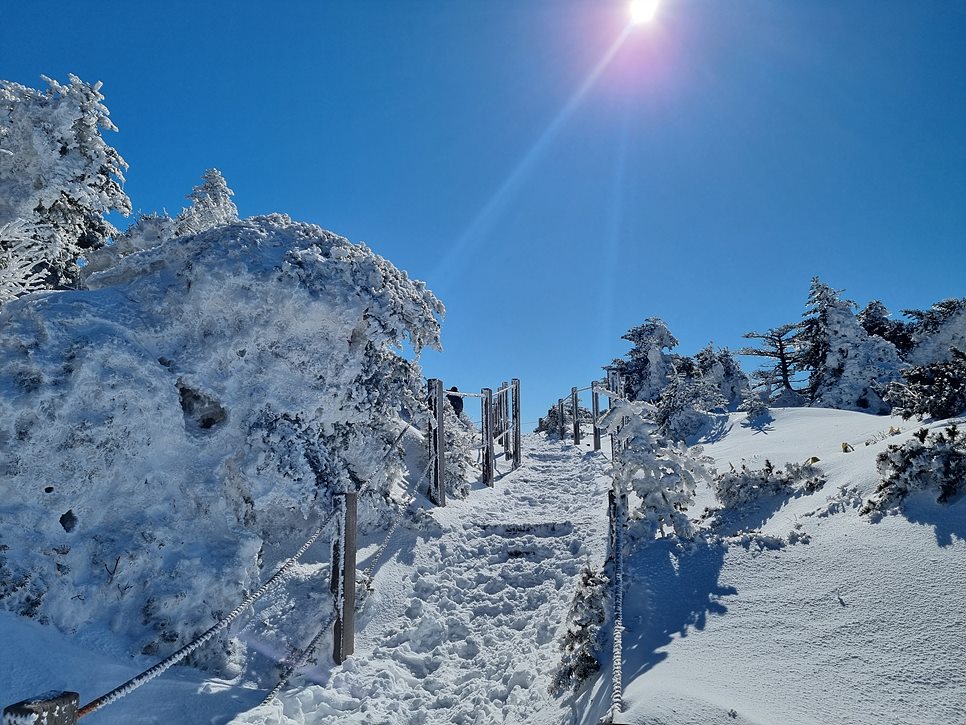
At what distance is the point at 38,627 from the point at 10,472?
4.42ft

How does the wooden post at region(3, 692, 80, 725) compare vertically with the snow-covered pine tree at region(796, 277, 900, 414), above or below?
below

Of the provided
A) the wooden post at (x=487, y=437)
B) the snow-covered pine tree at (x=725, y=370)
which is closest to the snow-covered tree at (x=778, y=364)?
the snow-covered pine tree at (x=725, y=370)

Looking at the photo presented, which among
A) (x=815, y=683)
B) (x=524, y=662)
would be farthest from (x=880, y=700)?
(x=524, y=662)

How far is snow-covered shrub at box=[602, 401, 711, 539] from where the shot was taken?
6094 millimetres

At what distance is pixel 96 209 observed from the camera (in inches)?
381

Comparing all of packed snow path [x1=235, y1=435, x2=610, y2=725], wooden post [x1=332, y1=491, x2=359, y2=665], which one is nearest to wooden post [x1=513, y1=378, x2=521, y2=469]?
packed snow path [x1=235, y1=435, x2=610, y2=725]

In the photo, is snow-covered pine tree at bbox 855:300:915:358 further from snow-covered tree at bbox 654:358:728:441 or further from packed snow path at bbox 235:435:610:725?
packed snow path at bbox 235:435:610:725

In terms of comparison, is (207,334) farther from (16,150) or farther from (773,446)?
(773,446)

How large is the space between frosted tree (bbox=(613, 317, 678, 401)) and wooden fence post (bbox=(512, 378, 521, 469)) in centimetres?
1106

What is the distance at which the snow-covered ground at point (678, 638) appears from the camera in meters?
3.02

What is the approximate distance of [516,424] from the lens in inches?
666

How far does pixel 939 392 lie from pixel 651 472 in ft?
16.1

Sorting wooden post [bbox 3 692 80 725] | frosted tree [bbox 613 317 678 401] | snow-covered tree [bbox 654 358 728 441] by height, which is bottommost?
wooden post [bbox 3 692 80 725]

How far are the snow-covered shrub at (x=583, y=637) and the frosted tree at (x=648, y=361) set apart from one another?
23.4 meters
